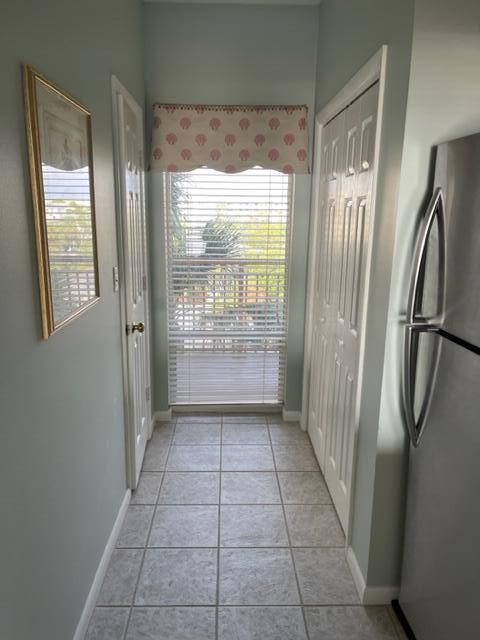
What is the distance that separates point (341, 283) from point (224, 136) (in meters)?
1.31

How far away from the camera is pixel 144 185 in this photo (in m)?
2.94

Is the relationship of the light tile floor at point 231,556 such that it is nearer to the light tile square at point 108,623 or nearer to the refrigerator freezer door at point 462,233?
the light tile square at point 108,623

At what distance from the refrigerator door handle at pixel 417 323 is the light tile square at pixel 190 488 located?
1.35 meters

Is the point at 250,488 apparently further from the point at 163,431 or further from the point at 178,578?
the point at 163,431

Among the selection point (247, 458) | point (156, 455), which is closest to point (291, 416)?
point (247, 458)

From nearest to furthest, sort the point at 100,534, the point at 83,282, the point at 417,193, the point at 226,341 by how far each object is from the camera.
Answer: the point at 417,193
the point at 83,282
the point at 100,534
the point at 226,341

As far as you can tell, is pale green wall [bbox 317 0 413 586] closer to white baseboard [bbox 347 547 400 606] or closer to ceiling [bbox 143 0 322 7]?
white baseboard [bbox 347 547 400 606]

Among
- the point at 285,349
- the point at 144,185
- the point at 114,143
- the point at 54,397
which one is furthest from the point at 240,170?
the point at 54,397

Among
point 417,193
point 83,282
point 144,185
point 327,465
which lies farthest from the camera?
point 144,185

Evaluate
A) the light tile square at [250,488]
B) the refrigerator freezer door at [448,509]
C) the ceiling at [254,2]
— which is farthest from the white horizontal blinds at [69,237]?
the ceiling at [254,2]

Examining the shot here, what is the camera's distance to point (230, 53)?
291cm

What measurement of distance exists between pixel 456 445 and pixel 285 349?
207cm

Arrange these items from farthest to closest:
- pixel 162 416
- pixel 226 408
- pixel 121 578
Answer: pixel 226 408 < pixel 162 416 < pixel 121 578

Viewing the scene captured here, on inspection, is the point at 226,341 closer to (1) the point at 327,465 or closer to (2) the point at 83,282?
(1) the point at 327,465
